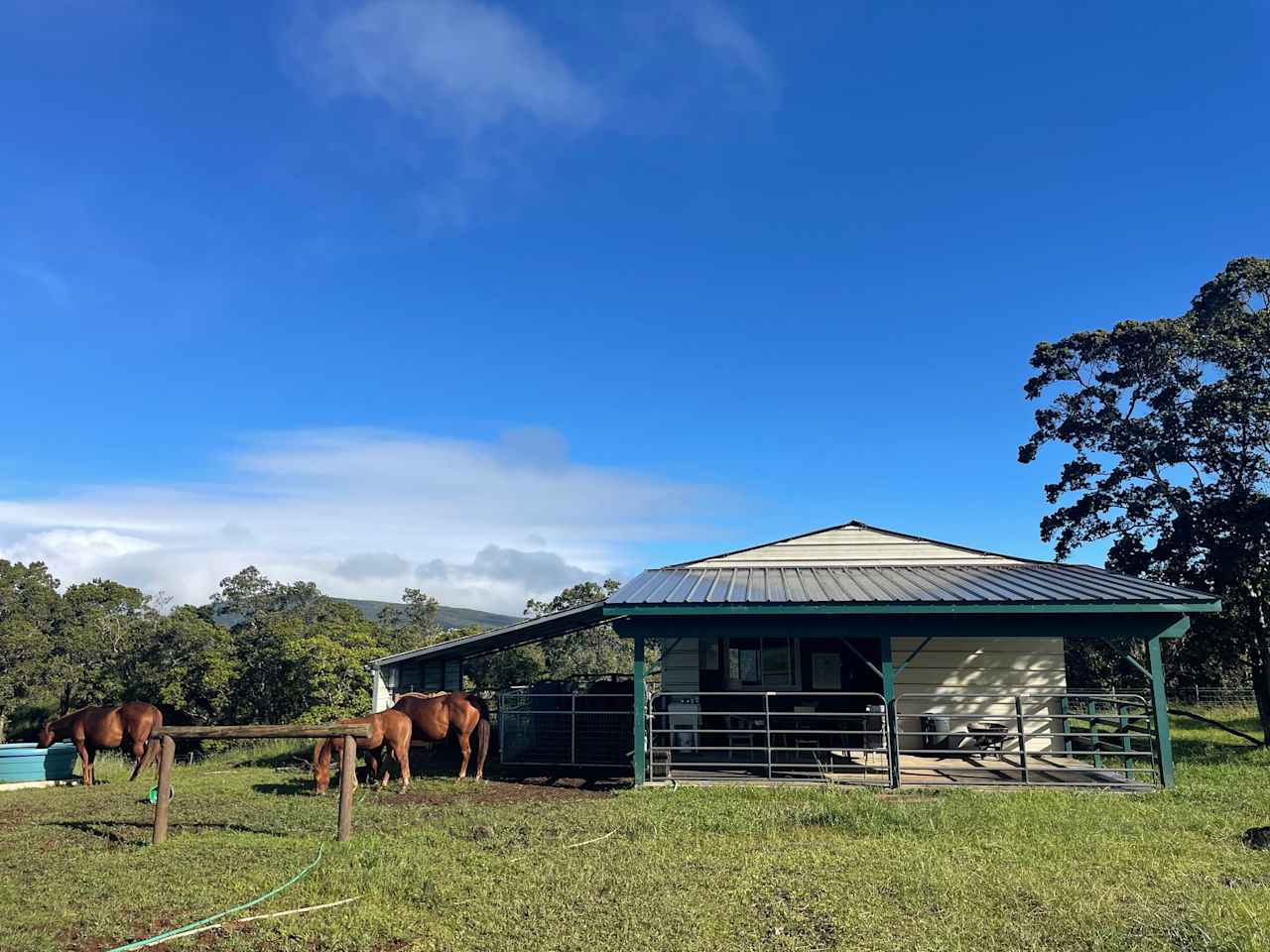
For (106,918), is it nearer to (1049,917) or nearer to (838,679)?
(1049,917)

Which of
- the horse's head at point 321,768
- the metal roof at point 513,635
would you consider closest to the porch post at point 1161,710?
the metal roof at point 513,635

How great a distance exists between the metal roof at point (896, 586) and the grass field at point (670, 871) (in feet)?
8.71

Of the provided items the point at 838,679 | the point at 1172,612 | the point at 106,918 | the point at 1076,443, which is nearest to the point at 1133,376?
the point at 1076,443

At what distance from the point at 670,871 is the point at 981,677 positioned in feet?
31.6

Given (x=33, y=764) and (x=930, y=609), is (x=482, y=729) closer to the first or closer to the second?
(x=930, y=609)

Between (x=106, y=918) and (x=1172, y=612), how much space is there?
43.5 feet

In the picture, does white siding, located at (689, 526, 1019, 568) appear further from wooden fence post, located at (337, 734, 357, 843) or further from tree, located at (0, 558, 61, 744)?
tree, located at (0, 558, 61, 744)

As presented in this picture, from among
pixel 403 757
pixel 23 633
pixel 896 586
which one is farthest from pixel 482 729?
pixel 23 633

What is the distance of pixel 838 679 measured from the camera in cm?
1520

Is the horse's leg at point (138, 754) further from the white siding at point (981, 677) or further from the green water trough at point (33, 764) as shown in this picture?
the white siding at point (981, 677)

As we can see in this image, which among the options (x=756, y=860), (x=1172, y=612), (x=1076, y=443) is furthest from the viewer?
(x=1076, y=443)

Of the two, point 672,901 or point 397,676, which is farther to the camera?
point 397,676

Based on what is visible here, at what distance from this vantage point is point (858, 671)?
50.3ft

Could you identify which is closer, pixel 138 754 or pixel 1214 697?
pixel 138 754
